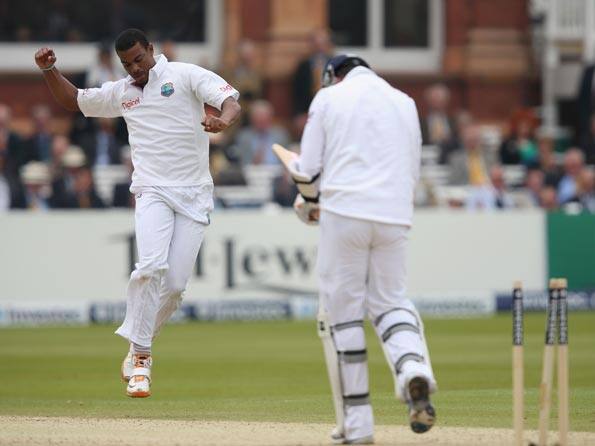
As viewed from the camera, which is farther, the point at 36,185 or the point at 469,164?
the point at 469,164

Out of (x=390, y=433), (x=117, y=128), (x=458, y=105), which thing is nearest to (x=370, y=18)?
(x=458, y=105)

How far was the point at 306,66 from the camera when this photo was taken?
22203mm

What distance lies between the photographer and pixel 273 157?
2106 cm

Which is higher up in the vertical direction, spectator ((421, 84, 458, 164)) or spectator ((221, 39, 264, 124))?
spectator ((221, 39, 264, 124))

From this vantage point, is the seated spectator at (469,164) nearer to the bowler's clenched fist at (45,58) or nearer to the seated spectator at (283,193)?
the seated spectator at (283,193)

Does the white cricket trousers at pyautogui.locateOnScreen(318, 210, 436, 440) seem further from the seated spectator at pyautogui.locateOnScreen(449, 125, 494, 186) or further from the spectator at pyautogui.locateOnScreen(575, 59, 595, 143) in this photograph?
the spectator at pyautogui.locateOnScreen(575, 59, 595, 143)

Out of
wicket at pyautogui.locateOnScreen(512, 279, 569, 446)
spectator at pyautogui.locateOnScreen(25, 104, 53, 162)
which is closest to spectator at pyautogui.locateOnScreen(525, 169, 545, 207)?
spectator at pyautogui.locateOnScreen(25, 104, 53, 162)

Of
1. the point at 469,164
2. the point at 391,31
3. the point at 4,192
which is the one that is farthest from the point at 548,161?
the point at 4,192

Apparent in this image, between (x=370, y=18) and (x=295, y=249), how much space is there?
21.8 feet

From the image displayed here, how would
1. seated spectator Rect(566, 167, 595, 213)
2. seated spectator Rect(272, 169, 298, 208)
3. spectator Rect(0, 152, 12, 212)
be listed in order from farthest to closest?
1. seated spectator Rect(566, 167, 595, 213)
2. seated spectator Rect(272, 169, 298, 208)
3. spectator Rect(0, 152, 12, 212)

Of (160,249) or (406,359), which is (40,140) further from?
(406,359)

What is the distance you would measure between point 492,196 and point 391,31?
5.00m

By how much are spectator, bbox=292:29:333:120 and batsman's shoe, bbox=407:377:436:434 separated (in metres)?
13.7

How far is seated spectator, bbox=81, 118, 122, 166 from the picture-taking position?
20391mm
